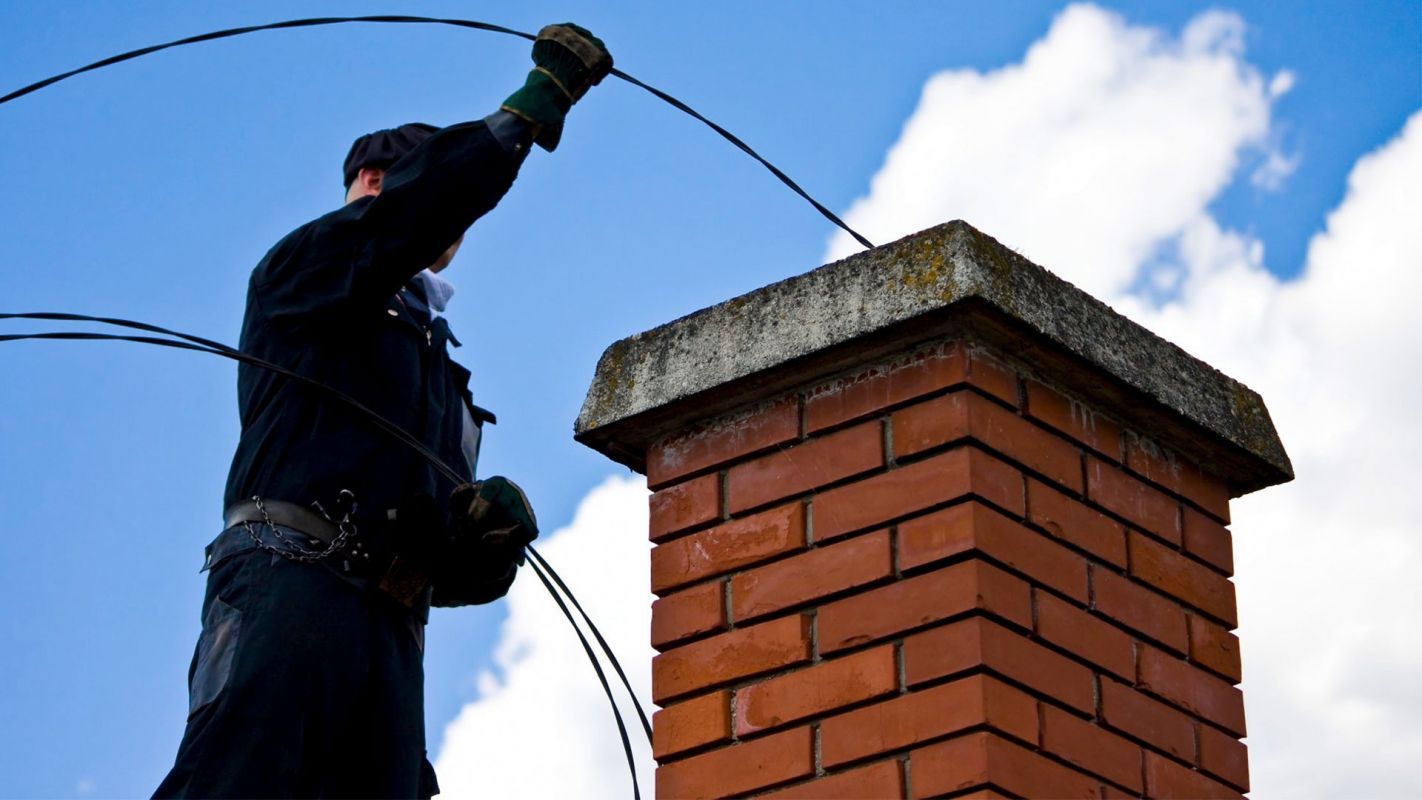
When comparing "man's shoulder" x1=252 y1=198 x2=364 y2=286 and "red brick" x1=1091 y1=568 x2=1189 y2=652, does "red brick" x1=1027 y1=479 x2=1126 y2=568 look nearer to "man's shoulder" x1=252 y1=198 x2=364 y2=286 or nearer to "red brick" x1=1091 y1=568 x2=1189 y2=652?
"red brick" x1=1091 y1=568 x2=1189 y2=652

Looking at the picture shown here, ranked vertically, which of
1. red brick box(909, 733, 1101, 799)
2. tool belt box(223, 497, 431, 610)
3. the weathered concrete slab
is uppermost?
the weathered concrete slab

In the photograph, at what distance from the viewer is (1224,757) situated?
117 inches

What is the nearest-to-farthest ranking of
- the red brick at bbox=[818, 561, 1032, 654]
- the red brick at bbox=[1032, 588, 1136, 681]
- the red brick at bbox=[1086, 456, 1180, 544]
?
the red brick at bbox=[818, 561, 1032, 654]
the red brick at bbox=[1032, 588, 1136, 681]
the red brick at bbox=[1086, 456, 1180, 544]

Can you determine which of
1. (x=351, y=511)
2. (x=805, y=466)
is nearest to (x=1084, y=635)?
(x=805, y=466)

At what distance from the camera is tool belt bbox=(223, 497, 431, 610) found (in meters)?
3.06

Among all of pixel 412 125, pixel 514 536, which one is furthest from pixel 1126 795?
pixel 412 125

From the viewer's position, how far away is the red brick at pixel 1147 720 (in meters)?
2.77

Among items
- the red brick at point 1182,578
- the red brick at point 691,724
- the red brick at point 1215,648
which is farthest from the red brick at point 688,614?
the red brick at point 1215,648

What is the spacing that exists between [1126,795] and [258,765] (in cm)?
132

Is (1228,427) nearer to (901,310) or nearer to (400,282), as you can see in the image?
(901,310)

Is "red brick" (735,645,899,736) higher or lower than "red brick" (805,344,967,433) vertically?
lower

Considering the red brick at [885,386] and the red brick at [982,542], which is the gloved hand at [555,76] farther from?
the red brick at [982,542]

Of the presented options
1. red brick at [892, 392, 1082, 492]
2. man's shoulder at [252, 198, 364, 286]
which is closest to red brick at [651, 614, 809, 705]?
red brick at [892, 392, 1082, 492]

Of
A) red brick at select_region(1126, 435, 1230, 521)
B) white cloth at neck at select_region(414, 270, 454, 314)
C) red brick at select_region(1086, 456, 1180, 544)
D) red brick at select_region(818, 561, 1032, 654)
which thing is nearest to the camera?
red brick at select_region(818, 561, 1032, 654)
